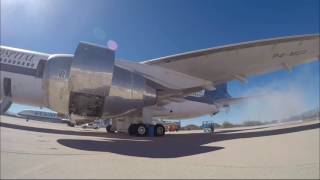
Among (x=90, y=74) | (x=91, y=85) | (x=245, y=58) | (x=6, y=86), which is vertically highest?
(x=245, y=58)

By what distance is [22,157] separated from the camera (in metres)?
4.86

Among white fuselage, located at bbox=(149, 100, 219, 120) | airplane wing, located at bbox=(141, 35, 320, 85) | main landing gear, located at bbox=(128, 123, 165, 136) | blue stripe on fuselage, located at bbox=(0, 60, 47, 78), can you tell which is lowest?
main landing gear, located at bbox=(128, 123, 165, 136)

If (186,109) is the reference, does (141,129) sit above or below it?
below

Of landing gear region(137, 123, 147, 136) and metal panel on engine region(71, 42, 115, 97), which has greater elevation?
metal panel on engine region(71, 42, 115, 97)

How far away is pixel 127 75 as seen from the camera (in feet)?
36.5

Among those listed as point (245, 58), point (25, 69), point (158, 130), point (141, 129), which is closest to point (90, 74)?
point (25, 69)

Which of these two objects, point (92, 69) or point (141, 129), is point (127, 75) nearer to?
point (92, 69)

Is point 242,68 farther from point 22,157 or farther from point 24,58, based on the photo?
point 22,157

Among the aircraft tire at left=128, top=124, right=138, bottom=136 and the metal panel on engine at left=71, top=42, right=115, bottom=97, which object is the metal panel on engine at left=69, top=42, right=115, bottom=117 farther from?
the aircraft tire at left=128, top=124, right=138, bottom=136

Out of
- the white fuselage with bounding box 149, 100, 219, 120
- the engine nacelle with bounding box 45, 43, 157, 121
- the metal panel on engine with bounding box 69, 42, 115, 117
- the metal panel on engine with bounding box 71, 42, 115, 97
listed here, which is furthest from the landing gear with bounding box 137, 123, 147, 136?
the metal panel on engine with bounding box 71, 42, 115, 97

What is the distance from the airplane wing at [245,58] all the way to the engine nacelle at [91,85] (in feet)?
8.73

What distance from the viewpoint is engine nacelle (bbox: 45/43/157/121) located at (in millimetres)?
9383

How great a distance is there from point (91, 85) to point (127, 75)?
1.95m

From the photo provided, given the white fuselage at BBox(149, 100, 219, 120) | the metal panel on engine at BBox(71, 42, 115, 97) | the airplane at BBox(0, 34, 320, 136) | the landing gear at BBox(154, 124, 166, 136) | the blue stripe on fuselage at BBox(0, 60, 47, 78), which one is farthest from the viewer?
the white fuselage at BBox(149, 100, 219, 120)
